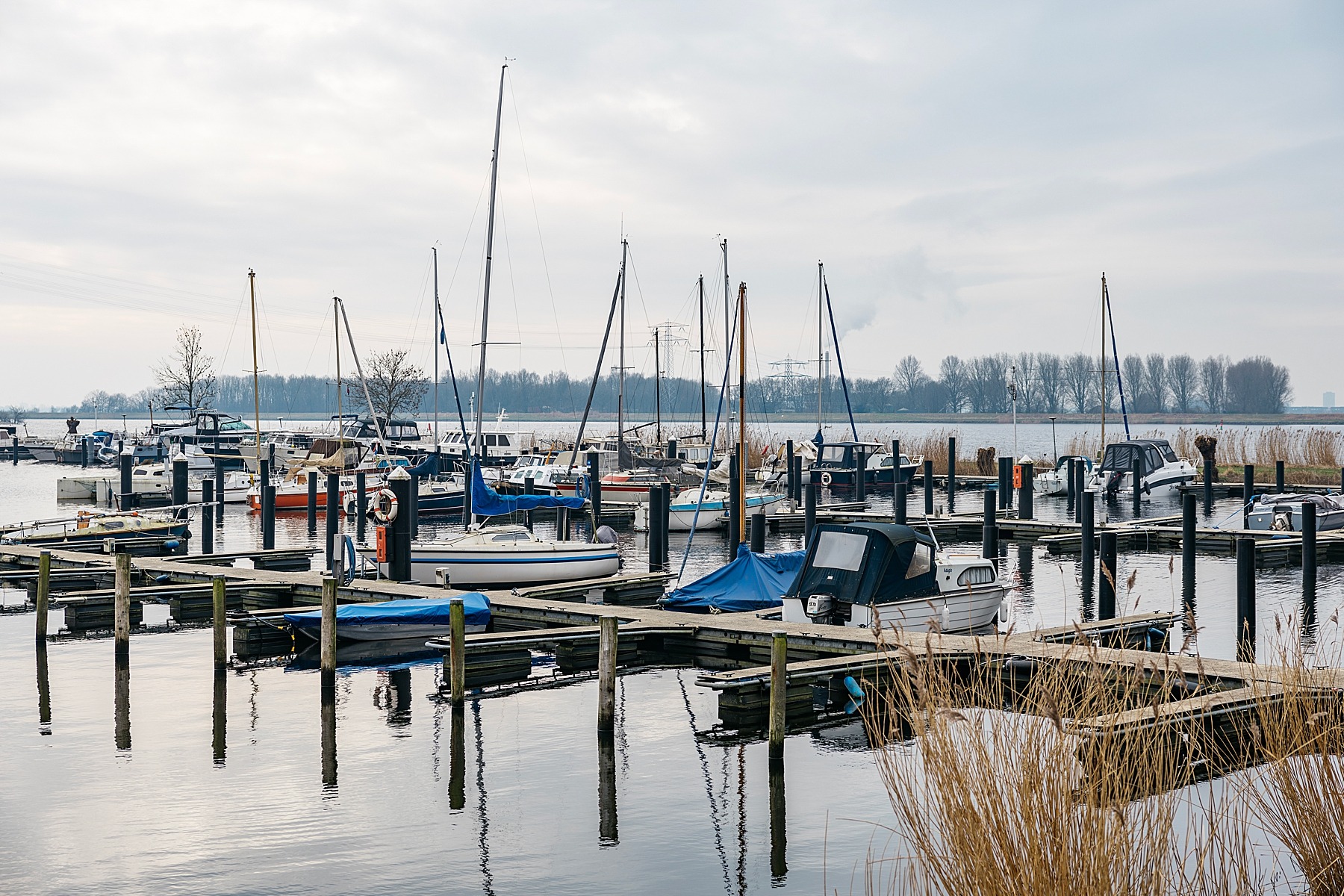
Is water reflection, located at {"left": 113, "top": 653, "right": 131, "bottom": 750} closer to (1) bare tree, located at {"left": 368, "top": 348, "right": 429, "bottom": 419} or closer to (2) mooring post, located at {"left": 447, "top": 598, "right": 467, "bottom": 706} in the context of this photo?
(2) mooring post, located at {"left": 447, "top": 598, "right": 467, "bottom": 706}

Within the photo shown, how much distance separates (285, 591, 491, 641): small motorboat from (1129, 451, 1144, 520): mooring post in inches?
1271

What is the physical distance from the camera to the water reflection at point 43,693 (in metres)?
16.5

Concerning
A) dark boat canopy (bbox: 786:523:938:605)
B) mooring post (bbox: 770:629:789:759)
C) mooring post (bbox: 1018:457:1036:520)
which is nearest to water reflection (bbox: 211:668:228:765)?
mooring post (bbox: 770:629:789:759)

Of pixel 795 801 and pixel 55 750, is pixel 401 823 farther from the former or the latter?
pixel 55 750

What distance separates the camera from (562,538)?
34.3 metres

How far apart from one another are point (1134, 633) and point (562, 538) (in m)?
17.8

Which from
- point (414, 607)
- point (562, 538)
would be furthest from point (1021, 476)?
point (414, 607)

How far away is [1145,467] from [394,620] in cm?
4303

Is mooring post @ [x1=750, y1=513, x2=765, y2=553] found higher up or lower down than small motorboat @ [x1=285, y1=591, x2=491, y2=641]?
higher up

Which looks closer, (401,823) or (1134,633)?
(401,823)

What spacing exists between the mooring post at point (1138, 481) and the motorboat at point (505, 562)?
27.1 m

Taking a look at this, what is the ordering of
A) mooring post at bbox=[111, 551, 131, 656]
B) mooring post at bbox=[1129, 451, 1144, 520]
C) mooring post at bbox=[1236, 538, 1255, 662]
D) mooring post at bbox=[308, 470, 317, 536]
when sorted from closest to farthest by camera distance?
mooring post at bbox=[111, 551, 131, 656]
mooring post at bbox=[1236, 538, 1255, 662]
mooring post at bbox=[308, 470, 317, 536]
mooring post at bbox=[1129, 451, 1144, 520]

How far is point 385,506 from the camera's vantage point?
2408 cm

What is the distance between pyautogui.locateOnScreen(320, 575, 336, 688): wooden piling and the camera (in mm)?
17016
